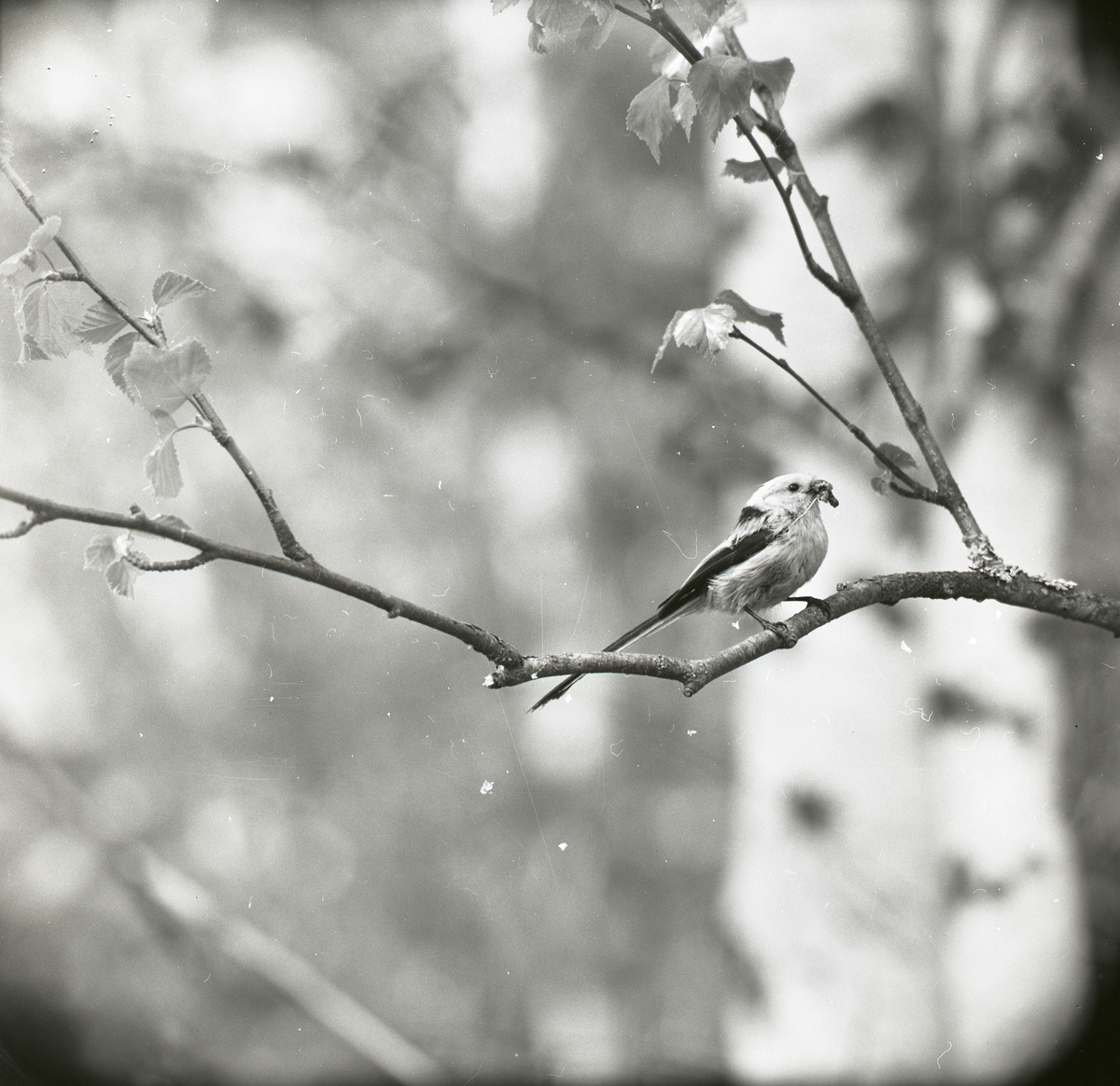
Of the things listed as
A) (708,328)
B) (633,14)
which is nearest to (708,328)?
(708,328)

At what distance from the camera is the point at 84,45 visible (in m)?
1.07

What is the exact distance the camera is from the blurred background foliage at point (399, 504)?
1055mm

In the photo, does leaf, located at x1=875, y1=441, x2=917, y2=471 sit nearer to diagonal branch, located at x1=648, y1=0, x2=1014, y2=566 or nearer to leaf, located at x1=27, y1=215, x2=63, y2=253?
diagonal branch, located at x1=648, y1=0, x2=1014, y2=566

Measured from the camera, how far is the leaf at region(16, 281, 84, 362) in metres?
0.69

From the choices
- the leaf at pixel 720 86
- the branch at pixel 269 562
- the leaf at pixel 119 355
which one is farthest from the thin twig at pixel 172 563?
the leaf at pixel 720 86

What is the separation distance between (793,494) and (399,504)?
0.44 m

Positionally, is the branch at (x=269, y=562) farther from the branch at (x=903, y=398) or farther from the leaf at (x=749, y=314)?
the branch at (x=903, y=398)

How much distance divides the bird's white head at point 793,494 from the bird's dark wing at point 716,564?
4 centimetres

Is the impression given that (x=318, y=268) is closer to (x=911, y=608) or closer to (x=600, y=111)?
(x=600, y=111)

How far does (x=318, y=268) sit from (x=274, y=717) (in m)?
0.52

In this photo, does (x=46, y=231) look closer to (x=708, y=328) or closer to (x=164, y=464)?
(x=164, y=464)

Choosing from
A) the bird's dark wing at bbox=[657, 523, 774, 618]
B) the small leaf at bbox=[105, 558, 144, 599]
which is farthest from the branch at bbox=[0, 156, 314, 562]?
the bird's dark wing at bbox=[657, 523, 774, 618]

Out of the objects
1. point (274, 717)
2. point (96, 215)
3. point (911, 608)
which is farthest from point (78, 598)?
point (911, 608)

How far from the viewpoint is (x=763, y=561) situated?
882 mm
